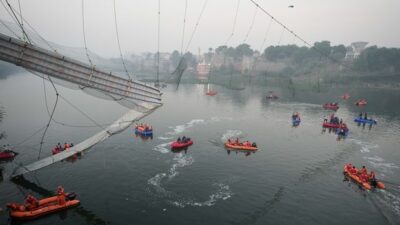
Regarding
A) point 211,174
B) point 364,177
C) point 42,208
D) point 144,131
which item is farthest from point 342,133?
point 42,208

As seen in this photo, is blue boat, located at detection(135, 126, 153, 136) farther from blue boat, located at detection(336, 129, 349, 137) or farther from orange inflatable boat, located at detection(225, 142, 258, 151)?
blue boat, located at detection(336, 129, 349, 137)

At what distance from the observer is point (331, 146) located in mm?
64062

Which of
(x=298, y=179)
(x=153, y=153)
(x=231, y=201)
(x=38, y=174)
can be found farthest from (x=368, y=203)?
(x=38, y=174)

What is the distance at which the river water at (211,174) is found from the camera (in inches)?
1400

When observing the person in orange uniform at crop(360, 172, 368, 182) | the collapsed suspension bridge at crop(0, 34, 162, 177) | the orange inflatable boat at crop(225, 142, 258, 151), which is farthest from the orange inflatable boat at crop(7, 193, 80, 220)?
the person in orange uniform at crop(360, 172, 368, 182)

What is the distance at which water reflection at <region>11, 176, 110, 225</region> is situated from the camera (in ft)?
112

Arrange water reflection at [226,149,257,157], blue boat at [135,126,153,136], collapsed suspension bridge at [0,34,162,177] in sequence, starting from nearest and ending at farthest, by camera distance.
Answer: collapsed suspension bridge at [0,34,162,177], water reflection at [226,149,257,157], blue boat at [135,126,153,136]

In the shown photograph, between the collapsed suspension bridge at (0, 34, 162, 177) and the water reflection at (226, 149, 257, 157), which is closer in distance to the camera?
the collapsed suspension bridge at (0, 34, 162, 177)

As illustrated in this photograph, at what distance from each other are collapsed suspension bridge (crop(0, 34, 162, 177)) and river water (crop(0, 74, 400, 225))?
7.31 m

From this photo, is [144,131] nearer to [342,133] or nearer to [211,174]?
[211,174]

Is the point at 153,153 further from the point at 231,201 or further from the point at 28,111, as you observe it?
the point at 28,111

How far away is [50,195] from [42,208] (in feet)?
16.8

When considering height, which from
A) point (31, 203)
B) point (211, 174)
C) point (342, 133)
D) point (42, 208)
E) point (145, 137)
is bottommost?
point (42, 208)

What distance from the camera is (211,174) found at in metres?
46.4
